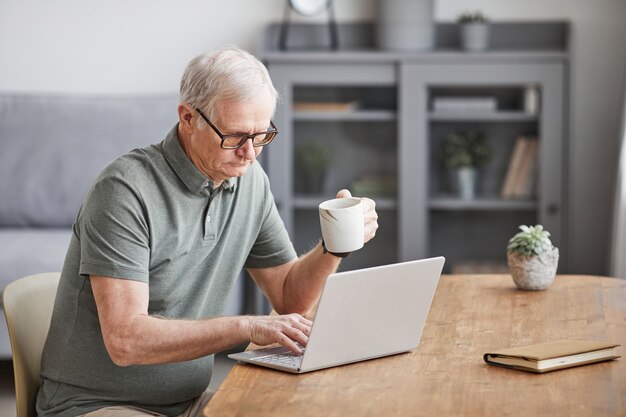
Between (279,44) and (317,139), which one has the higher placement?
(279,44)

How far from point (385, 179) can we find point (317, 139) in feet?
1.04

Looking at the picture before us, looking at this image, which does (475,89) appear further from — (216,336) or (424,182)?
(216,336)

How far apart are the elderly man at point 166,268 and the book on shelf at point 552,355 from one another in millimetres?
333

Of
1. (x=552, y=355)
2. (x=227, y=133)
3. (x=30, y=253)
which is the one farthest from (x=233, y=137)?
(x=30, y=253)

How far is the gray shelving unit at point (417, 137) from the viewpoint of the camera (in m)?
3.79

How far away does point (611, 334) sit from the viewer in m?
1.76

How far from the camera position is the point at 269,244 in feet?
6.72

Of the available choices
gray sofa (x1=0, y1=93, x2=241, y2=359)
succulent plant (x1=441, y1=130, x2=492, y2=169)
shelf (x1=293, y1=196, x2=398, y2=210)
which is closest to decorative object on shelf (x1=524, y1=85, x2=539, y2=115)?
succulent plant (x1=441, y1=130, x2=492, y2=169)

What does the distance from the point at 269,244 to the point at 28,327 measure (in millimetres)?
510

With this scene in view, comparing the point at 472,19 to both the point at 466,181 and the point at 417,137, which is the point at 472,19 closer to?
the point at 417,137

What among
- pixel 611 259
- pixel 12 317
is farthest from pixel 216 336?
pixel 611 259

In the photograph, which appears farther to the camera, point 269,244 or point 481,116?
point 481,116

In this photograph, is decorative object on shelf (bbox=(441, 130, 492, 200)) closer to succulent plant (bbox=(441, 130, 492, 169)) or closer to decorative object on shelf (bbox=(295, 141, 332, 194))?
succulent plant (bbox=(441, 130, 492, 169))

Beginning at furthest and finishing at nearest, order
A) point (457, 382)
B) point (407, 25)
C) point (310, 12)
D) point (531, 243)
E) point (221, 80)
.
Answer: point (310, 12) < point (407, 25) < point (531, 243) < point (221, 80) < point (457, 382)
